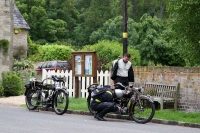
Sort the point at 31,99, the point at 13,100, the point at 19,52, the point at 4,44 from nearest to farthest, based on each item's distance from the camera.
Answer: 1. the point at 31,99
2. the point at 13,100
3. the point at 4,44
4. the point at 19,52

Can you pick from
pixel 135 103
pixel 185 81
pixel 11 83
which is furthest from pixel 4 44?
pixel 135 103

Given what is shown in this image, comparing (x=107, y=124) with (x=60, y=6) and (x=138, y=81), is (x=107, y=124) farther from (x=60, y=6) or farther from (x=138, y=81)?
(x=60, y=6)

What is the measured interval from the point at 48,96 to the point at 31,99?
90cm

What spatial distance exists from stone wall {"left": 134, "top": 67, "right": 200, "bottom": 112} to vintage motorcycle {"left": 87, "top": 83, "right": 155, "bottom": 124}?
2.31 metres

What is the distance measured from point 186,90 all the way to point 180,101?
0.43 metres

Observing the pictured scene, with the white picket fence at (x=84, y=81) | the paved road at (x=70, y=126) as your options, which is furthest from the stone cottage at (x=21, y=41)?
the paved road at (x=70, y=126)

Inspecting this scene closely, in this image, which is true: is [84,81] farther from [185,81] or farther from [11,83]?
[185,81]

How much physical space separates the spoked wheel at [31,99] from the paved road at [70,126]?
1.86 m

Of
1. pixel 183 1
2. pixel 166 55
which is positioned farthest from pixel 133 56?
pixel 183 1

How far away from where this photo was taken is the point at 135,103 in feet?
46.0

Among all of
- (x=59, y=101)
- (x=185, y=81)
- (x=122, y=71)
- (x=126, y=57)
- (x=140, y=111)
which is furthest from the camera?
(x=185, y=81)

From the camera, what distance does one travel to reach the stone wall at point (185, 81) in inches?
639

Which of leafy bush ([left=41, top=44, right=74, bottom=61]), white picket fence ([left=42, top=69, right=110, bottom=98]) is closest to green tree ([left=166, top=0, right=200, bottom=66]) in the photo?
white picket fence ([left=42, top=69, right=110, bottom=98])

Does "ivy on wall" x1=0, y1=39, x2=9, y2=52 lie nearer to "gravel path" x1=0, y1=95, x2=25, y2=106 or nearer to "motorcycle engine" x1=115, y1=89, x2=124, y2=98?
"gravel path" x1=0, y1=95, x2=25, y2=106
